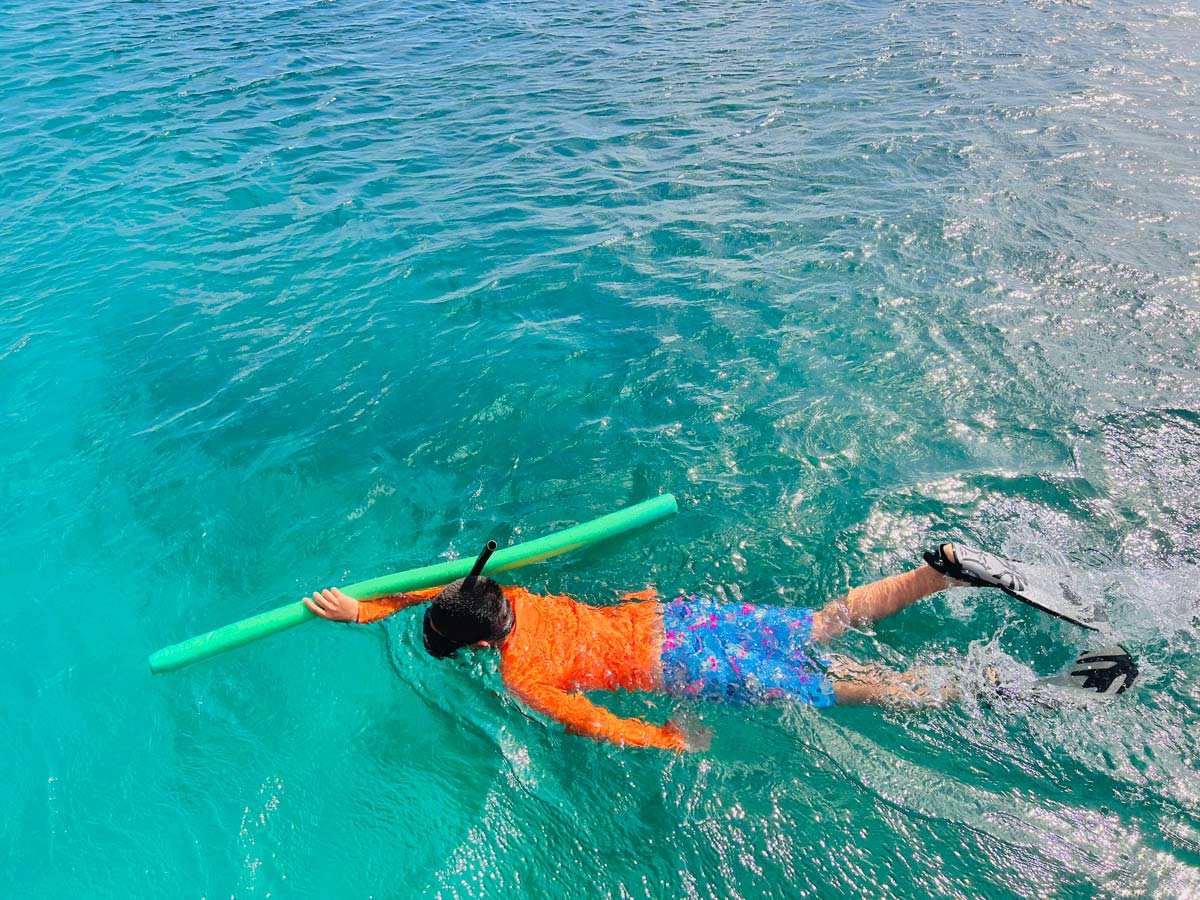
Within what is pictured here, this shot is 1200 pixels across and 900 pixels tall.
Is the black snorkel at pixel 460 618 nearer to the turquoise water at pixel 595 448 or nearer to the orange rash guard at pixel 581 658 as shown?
the orange rash guard at pixel 581 658

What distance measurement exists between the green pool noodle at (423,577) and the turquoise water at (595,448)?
29cm

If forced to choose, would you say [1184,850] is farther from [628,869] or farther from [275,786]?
[275,786]

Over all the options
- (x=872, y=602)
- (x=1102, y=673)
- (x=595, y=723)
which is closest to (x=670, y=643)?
(x=595, y=723)

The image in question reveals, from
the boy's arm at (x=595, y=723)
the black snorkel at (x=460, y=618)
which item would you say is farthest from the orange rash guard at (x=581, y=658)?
the black snorkel at (x=460, y=618)

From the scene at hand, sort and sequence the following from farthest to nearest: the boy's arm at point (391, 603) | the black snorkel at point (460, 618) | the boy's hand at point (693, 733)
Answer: the boy's arm at point (391, 603), the boy's hand at point (693, 733), the black snorkel at point (460, 618)

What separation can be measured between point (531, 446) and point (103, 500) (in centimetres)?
369

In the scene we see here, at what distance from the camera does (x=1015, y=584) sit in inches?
174

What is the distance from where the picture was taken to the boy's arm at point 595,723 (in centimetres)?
432

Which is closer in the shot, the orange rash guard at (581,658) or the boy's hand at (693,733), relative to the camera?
the orange rash guard at (581,658)

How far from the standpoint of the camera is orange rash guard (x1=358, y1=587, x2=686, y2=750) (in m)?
4.38

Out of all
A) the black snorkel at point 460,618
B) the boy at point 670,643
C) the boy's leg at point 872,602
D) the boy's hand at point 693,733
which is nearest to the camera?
the black snorkel at point 460,618

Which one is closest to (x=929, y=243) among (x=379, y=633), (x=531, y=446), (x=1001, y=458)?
(x=1001, y=458)

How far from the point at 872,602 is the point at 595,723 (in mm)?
1900

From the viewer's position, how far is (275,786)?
4660 millimetres
